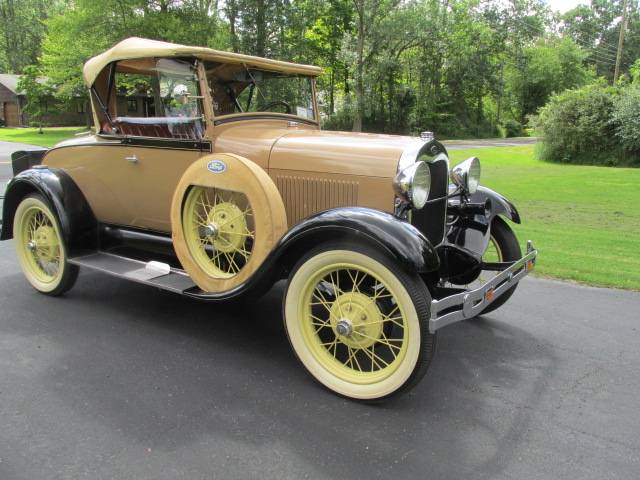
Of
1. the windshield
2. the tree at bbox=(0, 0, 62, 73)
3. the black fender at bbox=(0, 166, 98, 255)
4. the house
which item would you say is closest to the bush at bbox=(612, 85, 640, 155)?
the windshield

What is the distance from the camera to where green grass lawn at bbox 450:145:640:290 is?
5.70 m

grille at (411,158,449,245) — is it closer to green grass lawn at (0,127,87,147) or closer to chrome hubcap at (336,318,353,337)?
chrome hubcap at (336,318,353,337)

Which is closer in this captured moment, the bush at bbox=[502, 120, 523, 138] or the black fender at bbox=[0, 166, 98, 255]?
the black fender at bbox=[0, 166, 98, 255]

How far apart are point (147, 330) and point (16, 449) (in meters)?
1.53

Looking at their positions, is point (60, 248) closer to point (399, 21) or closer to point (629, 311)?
point (629, 311)

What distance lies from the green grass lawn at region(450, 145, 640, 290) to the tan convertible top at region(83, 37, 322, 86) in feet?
11.5

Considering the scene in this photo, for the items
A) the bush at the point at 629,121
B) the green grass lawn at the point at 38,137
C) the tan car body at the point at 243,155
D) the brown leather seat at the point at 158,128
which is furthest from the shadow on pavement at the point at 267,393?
the green grass lawn at the point at 38,137

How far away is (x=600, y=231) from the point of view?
756 centimetres

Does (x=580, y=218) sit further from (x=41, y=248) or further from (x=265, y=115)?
(x=41, y=248)

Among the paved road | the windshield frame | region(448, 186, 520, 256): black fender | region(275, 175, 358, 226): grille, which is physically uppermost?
the windshield frame

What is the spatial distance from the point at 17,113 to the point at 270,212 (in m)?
53.8

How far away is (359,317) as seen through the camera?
119 inches

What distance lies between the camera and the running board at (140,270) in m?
3.76

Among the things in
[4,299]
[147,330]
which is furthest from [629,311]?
[4,299]
